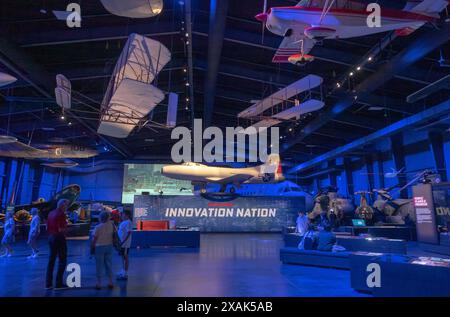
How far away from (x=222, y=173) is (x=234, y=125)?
24.5ft

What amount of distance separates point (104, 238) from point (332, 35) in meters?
6.34

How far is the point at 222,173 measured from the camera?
14.6m

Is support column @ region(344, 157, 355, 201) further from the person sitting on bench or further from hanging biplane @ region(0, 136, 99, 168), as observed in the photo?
hanging biplane @ region(0, 136, 99, 168)

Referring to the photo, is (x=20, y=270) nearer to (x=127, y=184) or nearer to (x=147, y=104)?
(x=147, y=104)

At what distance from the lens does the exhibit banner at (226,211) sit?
17.3 m

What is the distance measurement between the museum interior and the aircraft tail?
0.10 ft

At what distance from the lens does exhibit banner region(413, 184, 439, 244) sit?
10656mm

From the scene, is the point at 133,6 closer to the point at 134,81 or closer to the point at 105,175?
→ the point at 134,81

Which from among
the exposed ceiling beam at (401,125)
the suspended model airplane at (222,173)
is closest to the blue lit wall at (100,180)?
the suspended model airplane at (222,173)

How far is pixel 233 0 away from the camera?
8.82 metres

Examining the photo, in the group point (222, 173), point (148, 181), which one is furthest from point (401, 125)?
point (148, 181)

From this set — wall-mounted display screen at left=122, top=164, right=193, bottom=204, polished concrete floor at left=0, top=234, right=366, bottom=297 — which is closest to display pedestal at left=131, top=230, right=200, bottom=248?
polished concrete floor at left=0, top=234, right=366, bottom=297

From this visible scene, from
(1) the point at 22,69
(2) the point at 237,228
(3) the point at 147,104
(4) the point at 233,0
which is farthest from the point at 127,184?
(4) the point at 233,0

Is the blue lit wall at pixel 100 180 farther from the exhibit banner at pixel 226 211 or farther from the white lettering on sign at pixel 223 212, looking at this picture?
the white lettering on sign at pixel 223 212
